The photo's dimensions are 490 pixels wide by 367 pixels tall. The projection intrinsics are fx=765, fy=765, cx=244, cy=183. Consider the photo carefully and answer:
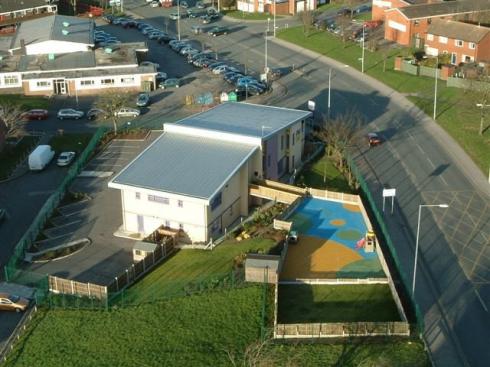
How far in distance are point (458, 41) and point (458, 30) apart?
1.76 meters

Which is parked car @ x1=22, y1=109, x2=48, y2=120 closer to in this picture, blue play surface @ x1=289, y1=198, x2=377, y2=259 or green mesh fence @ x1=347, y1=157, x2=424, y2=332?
green mesh fence @ x1=347, y1=157, x2=424, y2=332

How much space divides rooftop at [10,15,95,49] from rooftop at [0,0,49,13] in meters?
13.5

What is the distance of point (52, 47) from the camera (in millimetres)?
81312

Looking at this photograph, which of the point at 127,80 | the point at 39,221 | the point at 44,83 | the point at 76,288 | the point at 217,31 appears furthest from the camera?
the point at 217,31

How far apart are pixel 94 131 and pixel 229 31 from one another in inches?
1639

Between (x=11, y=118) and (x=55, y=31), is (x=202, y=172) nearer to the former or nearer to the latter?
(x=11, y=118)

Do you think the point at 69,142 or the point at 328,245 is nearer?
the point at 328,245

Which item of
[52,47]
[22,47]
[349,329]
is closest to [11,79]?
[22,47]

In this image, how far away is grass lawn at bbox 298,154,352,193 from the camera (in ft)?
176

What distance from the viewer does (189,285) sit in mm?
39719

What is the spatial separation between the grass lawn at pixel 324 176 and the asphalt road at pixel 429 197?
6.76 feet

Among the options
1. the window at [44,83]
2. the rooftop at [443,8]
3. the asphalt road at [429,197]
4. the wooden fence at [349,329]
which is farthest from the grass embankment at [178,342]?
the rooftop at [443,8]

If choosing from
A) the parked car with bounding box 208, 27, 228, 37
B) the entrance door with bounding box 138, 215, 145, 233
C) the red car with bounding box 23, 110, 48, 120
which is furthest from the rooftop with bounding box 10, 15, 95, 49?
the entrance door with bounding box 138, 215, 145, 233

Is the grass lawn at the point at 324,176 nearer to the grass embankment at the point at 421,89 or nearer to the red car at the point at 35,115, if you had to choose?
the grass embankment at the point at 421,89
